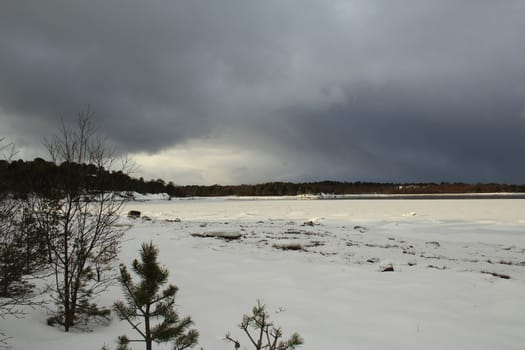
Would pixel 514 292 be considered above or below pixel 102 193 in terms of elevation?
below

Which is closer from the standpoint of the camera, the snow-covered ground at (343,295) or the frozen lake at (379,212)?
the snow-covered ground at (343,295)

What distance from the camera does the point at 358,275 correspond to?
8.47 m

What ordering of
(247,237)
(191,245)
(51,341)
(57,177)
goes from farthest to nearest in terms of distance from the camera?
(247,237) < (191,245) < (57,177) < (51,341)

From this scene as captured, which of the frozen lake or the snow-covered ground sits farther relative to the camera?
the frozen lake

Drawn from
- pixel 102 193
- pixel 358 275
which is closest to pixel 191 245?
pixel 358 275

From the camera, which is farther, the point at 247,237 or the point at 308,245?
the point at 247,237

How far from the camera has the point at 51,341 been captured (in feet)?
14.2

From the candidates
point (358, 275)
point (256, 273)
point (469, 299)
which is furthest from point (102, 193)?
point (469, 299)

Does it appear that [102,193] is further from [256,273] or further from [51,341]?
[256,273]

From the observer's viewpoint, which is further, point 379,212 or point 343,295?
point 379,212

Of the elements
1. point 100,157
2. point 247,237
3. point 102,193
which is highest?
point 100,157

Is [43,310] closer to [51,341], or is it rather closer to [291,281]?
[51,341]

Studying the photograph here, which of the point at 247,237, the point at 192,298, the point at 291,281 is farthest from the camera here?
the point at 247,237

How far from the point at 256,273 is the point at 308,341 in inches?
160
